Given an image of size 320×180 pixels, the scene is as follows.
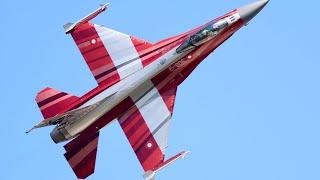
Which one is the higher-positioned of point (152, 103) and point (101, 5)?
point (101, 5)

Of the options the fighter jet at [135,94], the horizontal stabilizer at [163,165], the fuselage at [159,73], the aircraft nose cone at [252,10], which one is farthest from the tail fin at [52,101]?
the aircraft nose cone at [252,10]

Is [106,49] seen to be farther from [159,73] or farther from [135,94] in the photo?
[159,73]

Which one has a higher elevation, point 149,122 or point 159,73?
point 159,73

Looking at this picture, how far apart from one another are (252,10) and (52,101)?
31.2 feet

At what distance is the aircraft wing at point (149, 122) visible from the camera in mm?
36438

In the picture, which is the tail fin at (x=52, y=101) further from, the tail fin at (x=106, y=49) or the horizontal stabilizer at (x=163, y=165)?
the horizontal stabilizer at (x=163, y=165)

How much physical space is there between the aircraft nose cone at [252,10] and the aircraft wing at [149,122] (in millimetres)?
4312

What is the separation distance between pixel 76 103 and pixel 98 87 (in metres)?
1.25

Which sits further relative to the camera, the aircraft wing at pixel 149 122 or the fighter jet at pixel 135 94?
the aircraft wing at pixel 149 122

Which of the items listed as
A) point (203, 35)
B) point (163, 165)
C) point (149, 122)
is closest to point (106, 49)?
point (149, 122)

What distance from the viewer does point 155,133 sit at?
36.6 m

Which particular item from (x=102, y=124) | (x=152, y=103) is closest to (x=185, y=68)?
(x=152, y=103)

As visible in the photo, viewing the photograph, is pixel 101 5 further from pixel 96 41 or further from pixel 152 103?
pixel 152 103

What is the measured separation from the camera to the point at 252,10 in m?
35.8
